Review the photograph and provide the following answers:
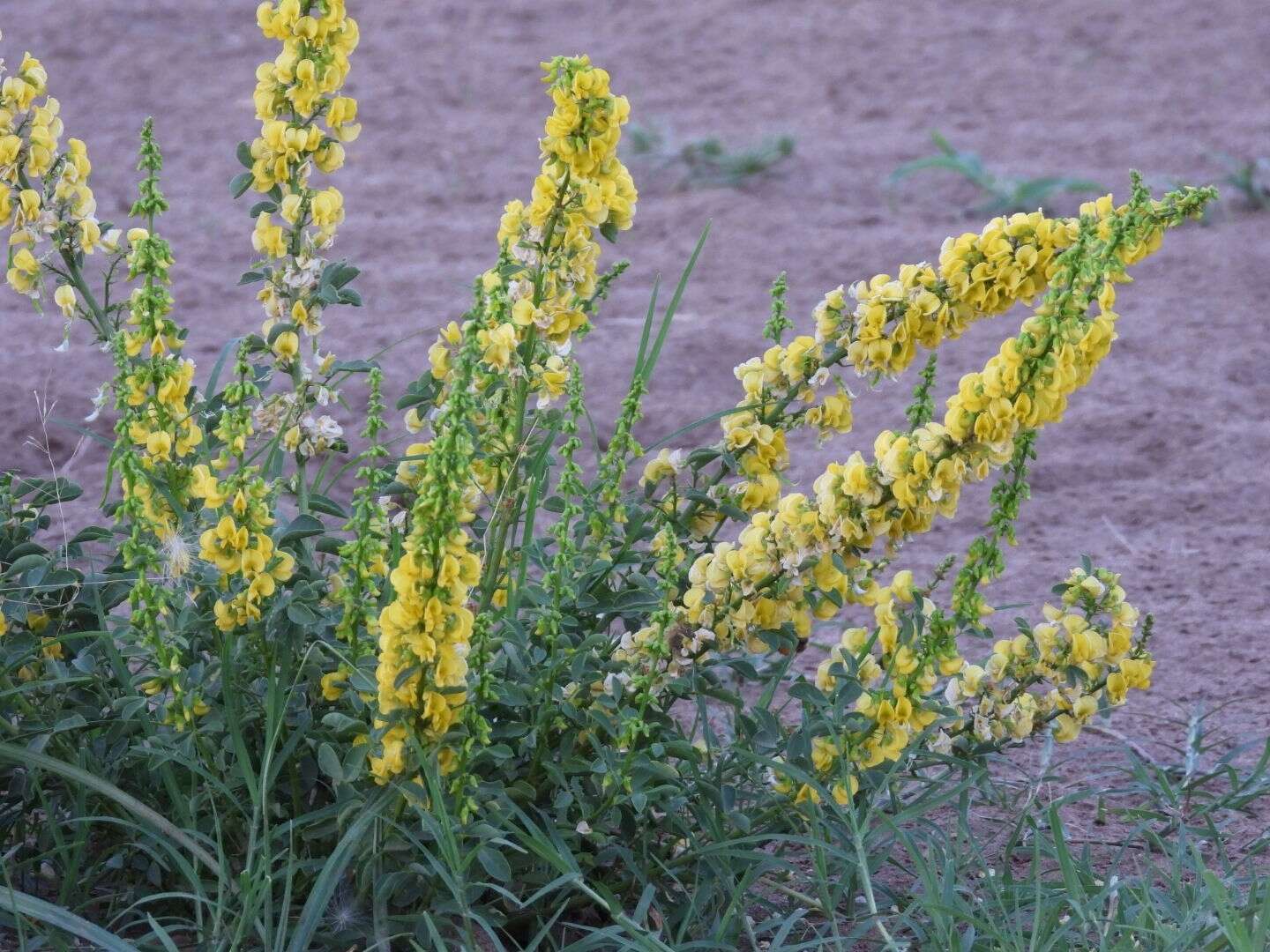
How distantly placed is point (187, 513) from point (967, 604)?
939mm

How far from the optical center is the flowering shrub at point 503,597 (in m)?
1.71

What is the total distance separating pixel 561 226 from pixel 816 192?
367 centimetres

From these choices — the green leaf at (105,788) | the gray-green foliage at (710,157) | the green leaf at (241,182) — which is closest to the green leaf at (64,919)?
the green leaf at (105,788)

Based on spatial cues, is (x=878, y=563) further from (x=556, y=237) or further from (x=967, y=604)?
(x=556, y=237)

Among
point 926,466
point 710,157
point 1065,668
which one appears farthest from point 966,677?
point 710,157

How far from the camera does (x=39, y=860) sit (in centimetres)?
187

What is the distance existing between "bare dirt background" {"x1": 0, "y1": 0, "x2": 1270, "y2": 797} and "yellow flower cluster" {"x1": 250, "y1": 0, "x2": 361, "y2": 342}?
1526mm

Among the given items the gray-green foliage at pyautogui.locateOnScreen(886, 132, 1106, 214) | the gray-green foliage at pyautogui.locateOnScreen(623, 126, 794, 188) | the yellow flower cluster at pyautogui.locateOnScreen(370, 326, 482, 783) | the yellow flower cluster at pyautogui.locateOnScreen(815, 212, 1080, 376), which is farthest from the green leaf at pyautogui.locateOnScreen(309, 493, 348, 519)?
the gray-green foliage at pyautogui.locateOnScreen(623, 126, 794, 188)

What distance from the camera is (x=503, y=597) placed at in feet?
6.54

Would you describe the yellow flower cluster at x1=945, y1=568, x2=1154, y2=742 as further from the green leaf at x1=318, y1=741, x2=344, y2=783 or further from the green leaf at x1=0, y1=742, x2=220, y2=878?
the green leaf at x1=0, y1=742, x2=220, y2=878

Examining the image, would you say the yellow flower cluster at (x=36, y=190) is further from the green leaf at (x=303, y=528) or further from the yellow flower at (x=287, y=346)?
the green leaf at (x=303, y=528)

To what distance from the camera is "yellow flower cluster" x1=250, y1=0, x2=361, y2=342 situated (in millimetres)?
1826

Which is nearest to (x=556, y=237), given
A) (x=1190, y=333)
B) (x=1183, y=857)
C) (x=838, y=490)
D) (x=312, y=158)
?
(x=312, y=158)

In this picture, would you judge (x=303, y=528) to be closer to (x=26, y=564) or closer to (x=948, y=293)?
(x=26, y=564)
